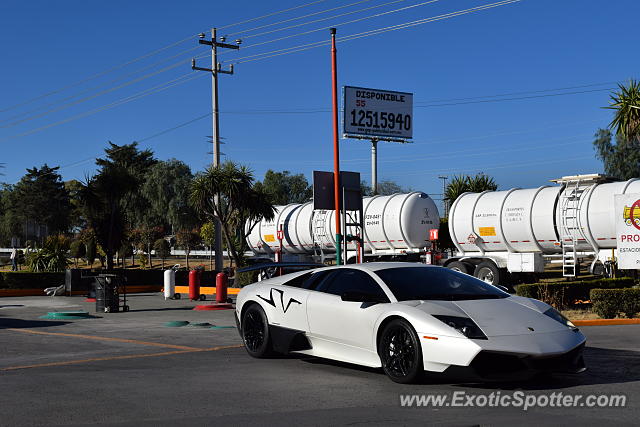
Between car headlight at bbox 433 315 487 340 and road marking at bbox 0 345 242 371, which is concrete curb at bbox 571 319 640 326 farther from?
car headlight at bbox 433 315 487 340

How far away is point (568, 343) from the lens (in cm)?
769

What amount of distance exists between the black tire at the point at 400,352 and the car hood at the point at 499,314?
0.97 feet

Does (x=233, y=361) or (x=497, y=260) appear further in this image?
(x=497, y=260)

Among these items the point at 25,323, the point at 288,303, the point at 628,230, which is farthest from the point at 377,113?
the point at 288,303

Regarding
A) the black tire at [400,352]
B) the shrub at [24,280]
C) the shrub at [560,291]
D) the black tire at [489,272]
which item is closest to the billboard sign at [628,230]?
the shrub at [560,291]

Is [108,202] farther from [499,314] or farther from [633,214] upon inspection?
[499,314]

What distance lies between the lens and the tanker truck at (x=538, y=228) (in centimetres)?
2489

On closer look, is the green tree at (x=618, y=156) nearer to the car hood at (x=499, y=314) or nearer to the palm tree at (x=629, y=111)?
the palm tree at (x=629, y=111)

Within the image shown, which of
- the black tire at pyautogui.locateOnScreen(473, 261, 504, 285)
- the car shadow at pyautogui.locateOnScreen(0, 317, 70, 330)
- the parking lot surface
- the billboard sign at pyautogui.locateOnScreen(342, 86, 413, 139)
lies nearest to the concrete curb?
the parking lot surface

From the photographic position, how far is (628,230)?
63.6 feet

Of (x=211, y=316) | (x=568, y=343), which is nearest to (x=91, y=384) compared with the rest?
(x=568, y=343)

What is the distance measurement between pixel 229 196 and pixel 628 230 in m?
18.7

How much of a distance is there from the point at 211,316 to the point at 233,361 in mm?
8297

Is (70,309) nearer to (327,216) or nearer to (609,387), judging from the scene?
(327,216)
